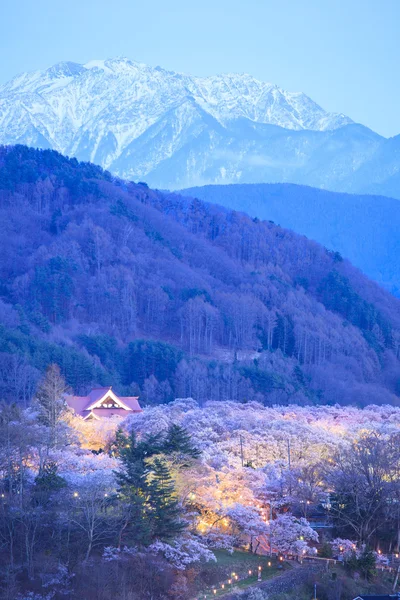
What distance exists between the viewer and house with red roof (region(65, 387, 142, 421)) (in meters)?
60.6

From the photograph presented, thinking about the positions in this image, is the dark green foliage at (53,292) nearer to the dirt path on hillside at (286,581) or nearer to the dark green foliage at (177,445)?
the dark green foliage at (177,445)

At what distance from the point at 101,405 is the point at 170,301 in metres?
46.9

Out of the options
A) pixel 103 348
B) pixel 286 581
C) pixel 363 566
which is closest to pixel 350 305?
pixel 103 348

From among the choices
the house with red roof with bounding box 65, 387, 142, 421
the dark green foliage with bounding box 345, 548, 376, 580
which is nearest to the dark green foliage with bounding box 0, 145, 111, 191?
the house with red roof with bounding box 65, 387, 142, 421

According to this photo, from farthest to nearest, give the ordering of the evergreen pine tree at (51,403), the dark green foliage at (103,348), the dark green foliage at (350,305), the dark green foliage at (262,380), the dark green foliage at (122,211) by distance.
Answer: the dark green foliage at (122,211), the dark green foliage at (350,305), the dark green foliage at (103,348), the dark green foliage at (262,380), the evergreen pine tree at (51,403)

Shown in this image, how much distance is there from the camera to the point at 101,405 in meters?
61.8

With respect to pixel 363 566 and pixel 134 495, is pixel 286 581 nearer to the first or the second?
pixel 363 566

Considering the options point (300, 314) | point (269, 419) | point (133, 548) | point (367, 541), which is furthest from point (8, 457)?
point (300, 314)

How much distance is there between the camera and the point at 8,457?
3766 centimetres

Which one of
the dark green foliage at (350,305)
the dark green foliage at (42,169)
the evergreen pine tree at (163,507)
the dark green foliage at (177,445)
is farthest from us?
the dark green foliage at (42,169)

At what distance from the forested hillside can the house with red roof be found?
923 cm

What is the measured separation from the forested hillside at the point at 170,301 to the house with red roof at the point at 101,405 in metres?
9.23

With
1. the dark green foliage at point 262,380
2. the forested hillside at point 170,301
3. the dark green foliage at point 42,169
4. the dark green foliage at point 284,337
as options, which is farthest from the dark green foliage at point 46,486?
the dark green foliage at point 42,169

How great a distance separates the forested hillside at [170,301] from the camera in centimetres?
8362
